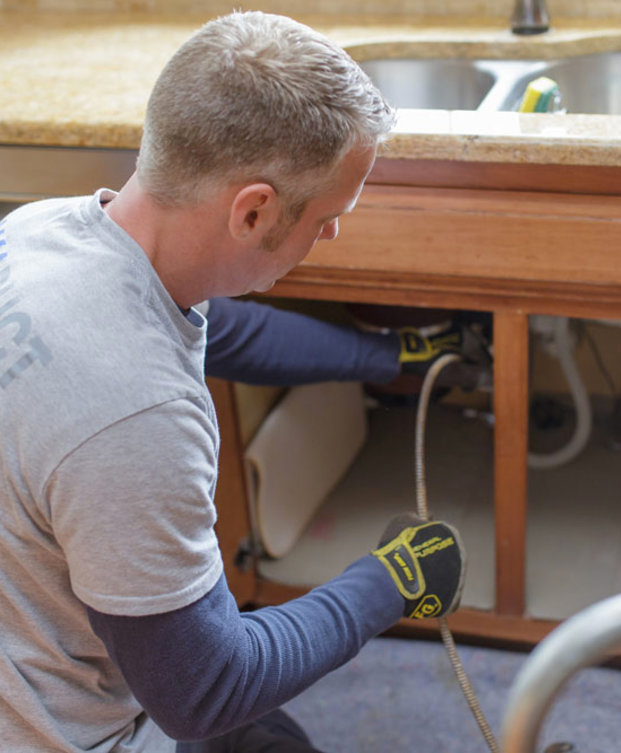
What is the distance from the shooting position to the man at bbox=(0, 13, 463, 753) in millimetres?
716

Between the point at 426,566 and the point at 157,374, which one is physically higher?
the point at 157,374

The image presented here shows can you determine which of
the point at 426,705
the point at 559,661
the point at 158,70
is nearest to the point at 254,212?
the point at 559,661

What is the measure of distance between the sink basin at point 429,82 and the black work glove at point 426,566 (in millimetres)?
833

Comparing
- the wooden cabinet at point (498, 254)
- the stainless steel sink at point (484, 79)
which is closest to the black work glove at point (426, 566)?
the wooden cabinet at point (498, 254)

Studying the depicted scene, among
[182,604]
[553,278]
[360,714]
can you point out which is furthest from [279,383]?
[182,604]

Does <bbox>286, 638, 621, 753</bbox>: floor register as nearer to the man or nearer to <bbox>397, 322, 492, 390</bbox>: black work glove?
<bbox>397, 322, 492, 390</bbox>: black work glove

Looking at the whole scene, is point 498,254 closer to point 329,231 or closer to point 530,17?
point 329,231

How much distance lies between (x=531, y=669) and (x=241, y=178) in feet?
1.35

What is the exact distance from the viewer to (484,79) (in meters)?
1.60

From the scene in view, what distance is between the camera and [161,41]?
5.63 feet

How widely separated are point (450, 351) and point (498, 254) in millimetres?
261

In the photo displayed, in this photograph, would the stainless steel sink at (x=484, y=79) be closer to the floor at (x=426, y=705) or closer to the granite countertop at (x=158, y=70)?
the granite countertop at (x=158, y=70)

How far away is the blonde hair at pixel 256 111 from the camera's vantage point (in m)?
0.72

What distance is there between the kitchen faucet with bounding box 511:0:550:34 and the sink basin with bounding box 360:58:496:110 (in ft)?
0.30
